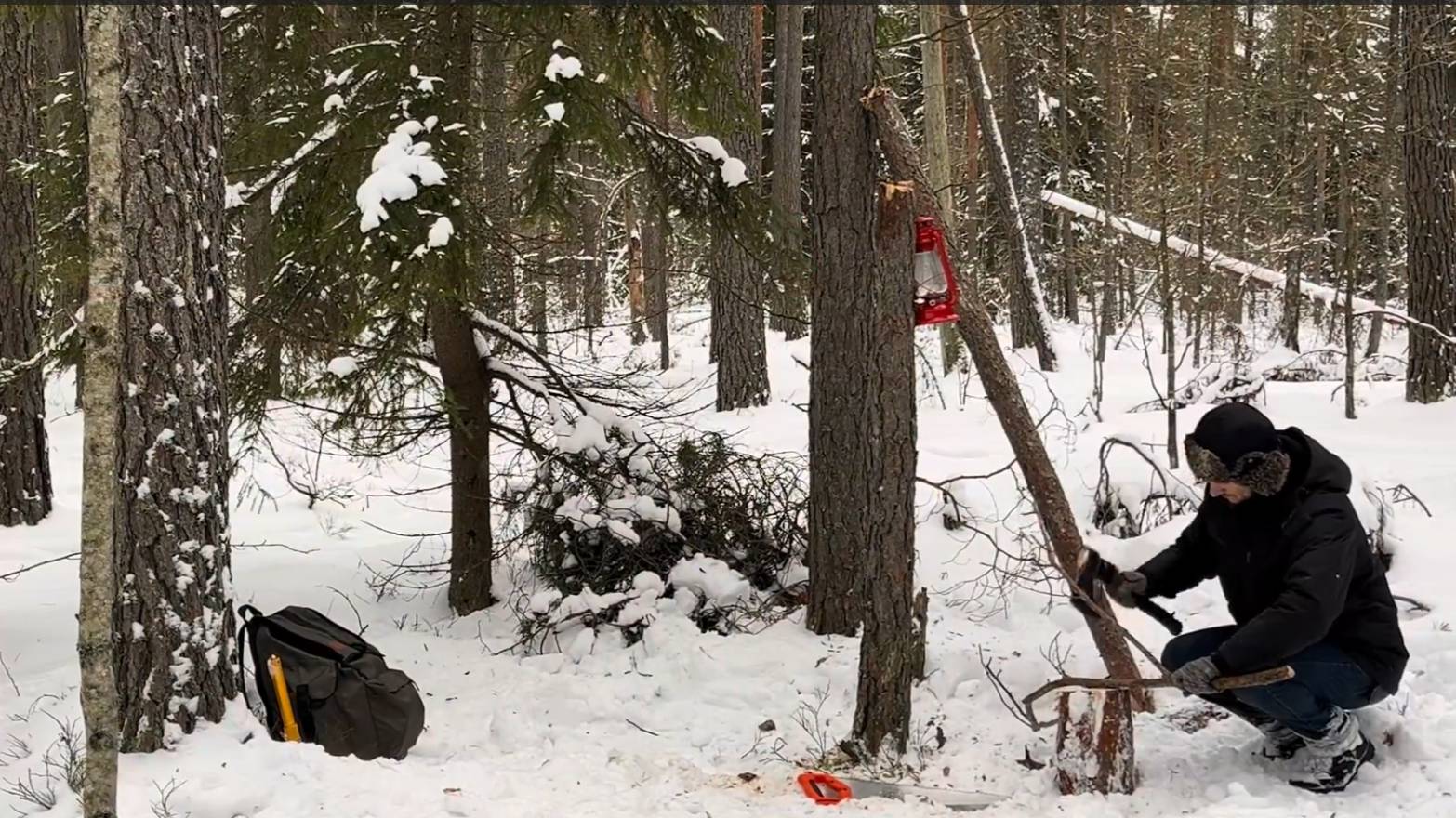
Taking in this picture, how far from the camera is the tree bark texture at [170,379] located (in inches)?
148

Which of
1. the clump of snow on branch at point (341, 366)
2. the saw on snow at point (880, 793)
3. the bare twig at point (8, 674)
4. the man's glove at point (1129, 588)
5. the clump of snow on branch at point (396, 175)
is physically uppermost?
the clump of snow on branch at point (396, 175)

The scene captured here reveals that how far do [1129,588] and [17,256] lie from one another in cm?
782

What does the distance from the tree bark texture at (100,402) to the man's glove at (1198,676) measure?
3.33 m

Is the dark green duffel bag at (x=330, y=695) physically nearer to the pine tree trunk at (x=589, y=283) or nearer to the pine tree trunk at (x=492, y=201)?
the pine tree trunk at (x=492, y=201)

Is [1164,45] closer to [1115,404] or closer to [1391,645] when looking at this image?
[1115,404]

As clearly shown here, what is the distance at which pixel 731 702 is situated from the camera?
4.96 metres

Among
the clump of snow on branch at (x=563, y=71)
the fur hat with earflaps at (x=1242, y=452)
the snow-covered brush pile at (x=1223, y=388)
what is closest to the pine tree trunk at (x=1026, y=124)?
the snow-covered brush pile at (x=1223, y=388)

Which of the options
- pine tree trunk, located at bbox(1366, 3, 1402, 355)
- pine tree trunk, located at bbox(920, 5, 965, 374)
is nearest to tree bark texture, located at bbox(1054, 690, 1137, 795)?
pine tree trunk, located at bbox(1366, 3, 1402, 355)

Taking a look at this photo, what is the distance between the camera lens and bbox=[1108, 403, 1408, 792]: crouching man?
340 cm

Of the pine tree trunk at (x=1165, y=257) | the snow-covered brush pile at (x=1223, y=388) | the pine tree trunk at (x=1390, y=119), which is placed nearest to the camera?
the pine tree trunk at (x=1165, y=257)

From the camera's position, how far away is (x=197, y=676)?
13.2ft

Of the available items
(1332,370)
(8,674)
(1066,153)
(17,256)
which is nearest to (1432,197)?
(1332,370)

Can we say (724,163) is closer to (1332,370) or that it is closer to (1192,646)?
(1192,646)

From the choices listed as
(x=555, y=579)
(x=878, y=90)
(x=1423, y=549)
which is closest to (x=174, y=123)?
(x=878, y=90)
